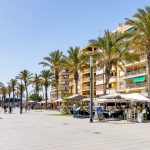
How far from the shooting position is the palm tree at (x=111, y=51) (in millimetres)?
51031

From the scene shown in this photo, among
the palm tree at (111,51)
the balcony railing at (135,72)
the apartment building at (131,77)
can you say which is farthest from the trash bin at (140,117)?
the balcony railing at (135,72)

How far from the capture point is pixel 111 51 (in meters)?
51.1

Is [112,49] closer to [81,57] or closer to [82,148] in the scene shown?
[81,57]

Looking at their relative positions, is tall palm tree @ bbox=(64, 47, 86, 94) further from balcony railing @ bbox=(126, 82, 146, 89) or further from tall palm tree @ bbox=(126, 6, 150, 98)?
tall palm tree @ bbox=(126, 6, 150, 98)

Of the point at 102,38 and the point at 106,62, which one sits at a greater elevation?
the point at 102,38

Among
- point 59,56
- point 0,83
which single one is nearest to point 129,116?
point 59,56

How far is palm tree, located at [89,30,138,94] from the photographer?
167 ft

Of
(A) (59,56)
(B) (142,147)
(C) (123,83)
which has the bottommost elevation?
(B) (142,147)

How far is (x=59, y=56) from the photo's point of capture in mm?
85812

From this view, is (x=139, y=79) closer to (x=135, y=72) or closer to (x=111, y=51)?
(x=135, y=72)

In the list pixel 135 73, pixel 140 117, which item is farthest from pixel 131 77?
pixel 140 117

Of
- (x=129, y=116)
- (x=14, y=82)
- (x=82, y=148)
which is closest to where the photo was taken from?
(x=82, y=148)

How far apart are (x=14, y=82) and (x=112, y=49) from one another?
109753 millimetres

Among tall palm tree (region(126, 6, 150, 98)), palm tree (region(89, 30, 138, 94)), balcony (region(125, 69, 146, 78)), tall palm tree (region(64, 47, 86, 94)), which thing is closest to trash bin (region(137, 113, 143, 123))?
tall palm tree (region(126, 6, 150, 98))
